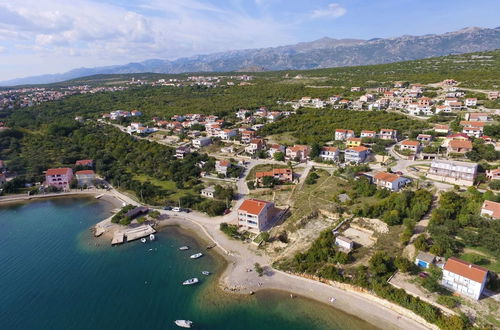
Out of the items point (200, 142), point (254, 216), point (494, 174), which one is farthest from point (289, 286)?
point (200, 142)

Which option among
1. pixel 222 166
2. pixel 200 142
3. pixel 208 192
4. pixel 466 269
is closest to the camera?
pixel 466 269

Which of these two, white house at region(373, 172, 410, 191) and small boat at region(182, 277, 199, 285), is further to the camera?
white house at region(373, 172, 410, 191)

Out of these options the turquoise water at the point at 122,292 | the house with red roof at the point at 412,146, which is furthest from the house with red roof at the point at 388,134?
the turquoise water at the point at 122,292

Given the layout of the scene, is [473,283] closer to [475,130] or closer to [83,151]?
[475,130]

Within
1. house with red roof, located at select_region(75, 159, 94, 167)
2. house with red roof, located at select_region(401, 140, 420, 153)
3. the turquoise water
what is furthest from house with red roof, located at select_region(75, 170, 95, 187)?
house with red roof, located at select_region(401, 140, 420, 153)

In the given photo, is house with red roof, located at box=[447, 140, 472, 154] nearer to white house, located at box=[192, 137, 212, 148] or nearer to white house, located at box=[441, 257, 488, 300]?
white house, located at box=[441, 257, 488, 300]

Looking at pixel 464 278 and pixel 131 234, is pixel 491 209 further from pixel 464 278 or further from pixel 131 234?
pixel 131 234
